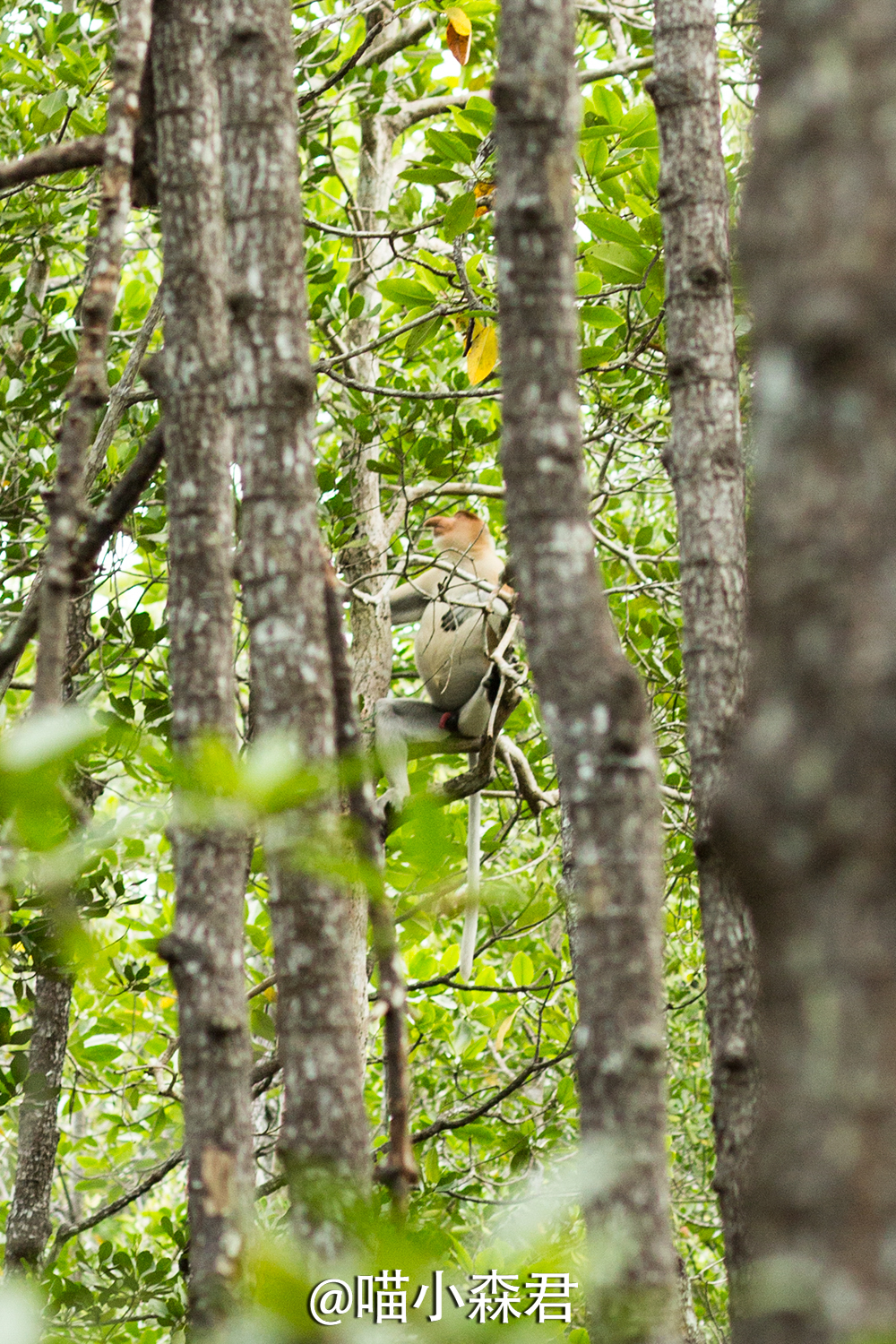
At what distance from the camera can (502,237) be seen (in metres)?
1.14

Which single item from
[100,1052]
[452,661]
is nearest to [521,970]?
[452,661]

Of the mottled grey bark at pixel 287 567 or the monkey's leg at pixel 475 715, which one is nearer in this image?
the mottled grey bark at pixel 287 567

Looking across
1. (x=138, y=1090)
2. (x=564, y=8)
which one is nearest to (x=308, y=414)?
(x=564, y=8)

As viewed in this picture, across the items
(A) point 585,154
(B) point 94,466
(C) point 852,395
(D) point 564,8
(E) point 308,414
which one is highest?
(A) point 585,154

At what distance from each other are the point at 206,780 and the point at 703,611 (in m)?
1.11

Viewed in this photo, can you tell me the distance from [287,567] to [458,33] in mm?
2819

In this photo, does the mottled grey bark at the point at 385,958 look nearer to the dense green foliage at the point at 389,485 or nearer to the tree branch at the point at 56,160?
the tree branch at the point at 56,160

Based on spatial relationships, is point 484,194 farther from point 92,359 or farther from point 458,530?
point 458,530

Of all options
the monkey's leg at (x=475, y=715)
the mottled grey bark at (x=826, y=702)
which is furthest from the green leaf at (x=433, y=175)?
the mottled grey bark at (x=826, y=702)

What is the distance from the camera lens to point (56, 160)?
61.7 inches

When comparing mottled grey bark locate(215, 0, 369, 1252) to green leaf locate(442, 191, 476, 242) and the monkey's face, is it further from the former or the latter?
the monkey's face

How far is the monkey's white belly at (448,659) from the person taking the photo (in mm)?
5395

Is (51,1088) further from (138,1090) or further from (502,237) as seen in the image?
(502,237)

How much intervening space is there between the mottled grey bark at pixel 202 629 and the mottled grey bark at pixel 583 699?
1.00 feet
